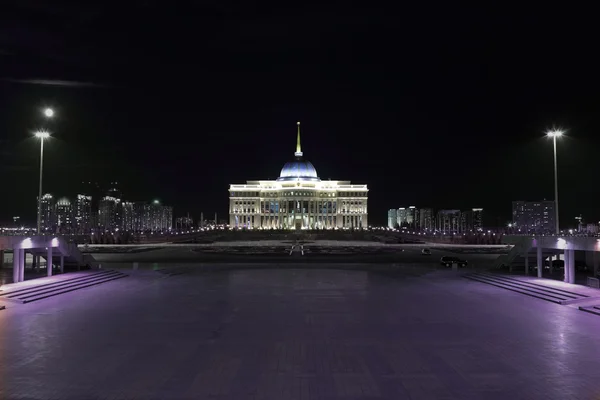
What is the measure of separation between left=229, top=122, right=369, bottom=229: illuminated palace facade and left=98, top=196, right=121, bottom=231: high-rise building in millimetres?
47621

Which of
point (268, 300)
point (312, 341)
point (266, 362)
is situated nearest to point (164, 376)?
point (266, 362)

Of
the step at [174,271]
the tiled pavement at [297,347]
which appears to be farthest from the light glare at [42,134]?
the step at [174,271]

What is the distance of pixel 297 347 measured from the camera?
16.2 m

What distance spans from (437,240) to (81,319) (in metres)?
80.1

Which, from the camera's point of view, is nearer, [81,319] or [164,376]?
[164,376]

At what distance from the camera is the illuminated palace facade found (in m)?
164

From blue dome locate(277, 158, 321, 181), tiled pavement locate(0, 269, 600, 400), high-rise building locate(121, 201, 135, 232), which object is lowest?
tiled pavement locate(0, 269, 600, 400)

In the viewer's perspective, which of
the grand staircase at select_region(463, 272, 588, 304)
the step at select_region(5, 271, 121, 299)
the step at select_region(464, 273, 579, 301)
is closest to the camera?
the grand staircase at select_region(463, 272, 588, 304)

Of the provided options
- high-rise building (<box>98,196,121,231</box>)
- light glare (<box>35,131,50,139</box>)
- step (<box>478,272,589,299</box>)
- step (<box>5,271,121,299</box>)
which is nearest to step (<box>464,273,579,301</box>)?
step (<box>478,272,589,299</box>)

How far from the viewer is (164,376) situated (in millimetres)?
13164

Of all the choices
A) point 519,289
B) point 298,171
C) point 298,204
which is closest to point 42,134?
point 519,289

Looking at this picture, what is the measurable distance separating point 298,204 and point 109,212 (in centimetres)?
7072

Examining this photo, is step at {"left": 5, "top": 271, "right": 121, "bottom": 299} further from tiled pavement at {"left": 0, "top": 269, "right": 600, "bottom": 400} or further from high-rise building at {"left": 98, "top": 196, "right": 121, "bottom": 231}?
high-rise building at {"left": 98, "top": 196, "right": 121, "bottom": 231}

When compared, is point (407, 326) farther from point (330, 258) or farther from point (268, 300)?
point (330, 258)
